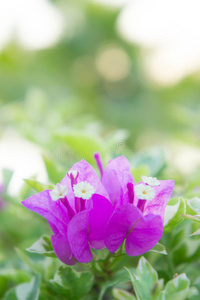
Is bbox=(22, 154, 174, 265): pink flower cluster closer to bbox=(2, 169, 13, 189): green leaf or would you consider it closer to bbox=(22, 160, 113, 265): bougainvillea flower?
bbox=(22, 160, 113, 265): bougainvillea flower

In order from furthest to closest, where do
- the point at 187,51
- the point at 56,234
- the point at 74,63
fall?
the point at 74,63 < the point at 187,51 < the point at 56,234

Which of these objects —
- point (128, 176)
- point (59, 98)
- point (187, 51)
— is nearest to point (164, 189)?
point (128, 176)

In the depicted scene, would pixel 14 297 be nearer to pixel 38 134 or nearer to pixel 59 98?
pixel 38 134

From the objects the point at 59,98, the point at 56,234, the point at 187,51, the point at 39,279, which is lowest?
the point at 59,98

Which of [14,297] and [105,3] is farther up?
[105,3]

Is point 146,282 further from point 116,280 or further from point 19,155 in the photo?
point 19,155

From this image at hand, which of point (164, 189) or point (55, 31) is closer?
point (164, 189)

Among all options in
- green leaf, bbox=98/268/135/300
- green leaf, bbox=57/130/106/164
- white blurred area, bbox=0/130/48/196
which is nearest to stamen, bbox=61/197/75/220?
green leaf, bbox=98/268/135/300
